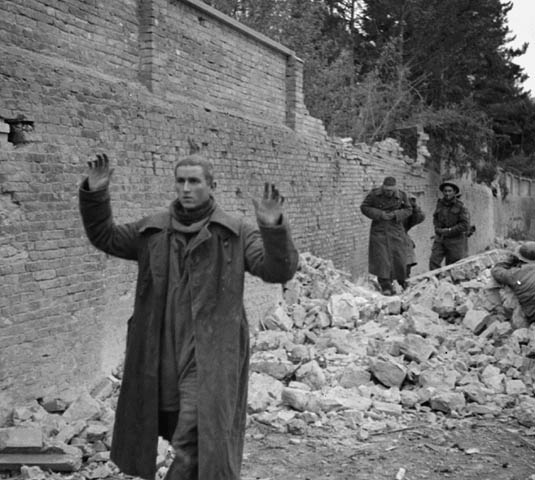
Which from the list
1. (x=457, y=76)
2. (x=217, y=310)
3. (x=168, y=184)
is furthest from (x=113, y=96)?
(x=457, y=76)

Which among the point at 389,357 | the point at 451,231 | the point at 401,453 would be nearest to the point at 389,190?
the point at 451,231

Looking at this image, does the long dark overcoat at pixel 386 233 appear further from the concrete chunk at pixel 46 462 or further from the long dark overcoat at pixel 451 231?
the concrete chunk at pixel 46 462

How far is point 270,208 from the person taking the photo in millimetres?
2982

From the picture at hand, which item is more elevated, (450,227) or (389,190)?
(389,190)

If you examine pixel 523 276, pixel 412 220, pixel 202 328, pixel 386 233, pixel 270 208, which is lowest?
pixel 523 276

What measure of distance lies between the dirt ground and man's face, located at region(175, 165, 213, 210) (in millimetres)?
2311

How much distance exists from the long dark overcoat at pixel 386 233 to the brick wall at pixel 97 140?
1.45 meters

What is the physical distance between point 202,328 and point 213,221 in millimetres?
472

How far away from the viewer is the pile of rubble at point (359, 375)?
4996mm

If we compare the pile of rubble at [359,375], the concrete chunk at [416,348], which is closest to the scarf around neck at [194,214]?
the pile of rubble at [359,375]

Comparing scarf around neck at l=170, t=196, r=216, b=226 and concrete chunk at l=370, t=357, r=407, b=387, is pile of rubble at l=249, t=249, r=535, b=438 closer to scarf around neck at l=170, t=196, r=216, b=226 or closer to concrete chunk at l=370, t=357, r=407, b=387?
concrete chunk at l=370, t=357, r=407, b=387

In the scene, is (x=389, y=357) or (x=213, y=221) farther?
(x=389, y=357)

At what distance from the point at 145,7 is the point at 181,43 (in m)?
0.72

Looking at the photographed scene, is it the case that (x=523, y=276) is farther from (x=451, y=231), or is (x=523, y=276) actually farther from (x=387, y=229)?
(x=451, y=231)
